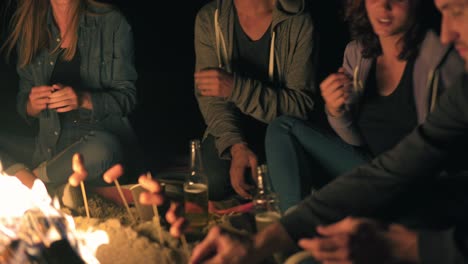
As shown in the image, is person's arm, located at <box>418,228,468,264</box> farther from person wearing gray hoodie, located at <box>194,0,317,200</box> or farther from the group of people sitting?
person wearing gray hoodie, located at <box>194,0,317,200</box>

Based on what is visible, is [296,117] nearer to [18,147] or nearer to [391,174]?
[391,174]

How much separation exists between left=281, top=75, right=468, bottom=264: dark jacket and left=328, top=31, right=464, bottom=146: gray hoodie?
566 millimetres

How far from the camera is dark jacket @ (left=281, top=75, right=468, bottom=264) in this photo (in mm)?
2225

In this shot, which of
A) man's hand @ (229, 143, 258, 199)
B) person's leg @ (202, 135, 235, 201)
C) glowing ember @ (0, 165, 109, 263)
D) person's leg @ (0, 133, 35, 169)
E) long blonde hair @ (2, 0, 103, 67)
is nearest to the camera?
glowing ember @ (0, 165, 109, 263)

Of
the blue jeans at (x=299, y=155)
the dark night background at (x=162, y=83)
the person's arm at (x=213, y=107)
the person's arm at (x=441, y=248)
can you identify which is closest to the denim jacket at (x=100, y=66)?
the person's arm at (x=213, y=107)

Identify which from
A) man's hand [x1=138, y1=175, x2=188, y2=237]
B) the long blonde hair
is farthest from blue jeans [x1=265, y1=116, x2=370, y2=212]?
the long blonde hair

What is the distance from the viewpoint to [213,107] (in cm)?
384

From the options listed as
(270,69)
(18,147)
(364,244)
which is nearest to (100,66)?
(18,147)

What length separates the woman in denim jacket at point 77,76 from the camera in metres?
3.97

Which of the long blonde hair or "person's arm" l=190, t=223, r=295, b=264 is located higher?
the long blonde hair

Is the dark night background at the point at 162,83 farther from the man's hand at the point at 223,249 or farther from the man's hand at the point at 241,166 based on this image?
the man's hand at the point at 223,249

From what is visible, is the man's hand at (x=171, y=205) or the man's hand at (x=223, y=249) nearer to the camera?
the man's hand at (x=223, y=249)

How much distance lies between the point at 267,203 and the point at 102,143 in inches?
60.8

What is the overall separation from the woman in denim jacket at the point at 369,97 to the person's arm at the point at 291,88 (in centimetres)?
40
